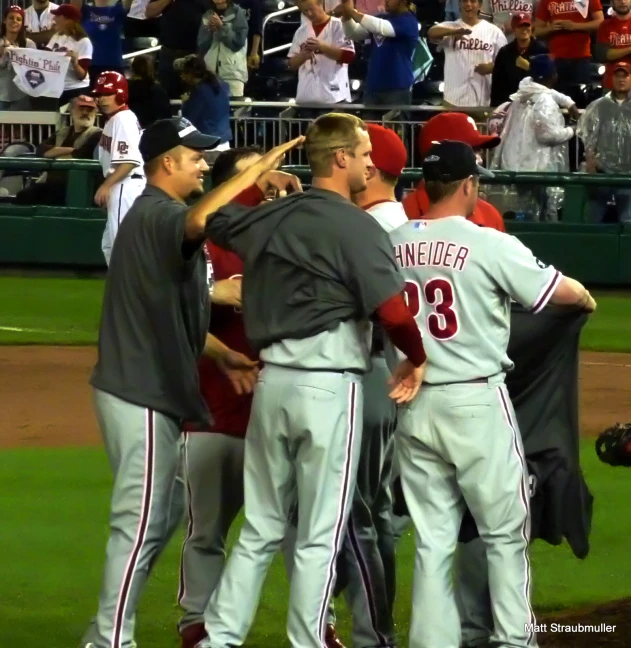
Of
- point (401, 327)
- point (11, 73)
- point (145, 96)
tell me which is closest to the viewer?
point (401, 327)

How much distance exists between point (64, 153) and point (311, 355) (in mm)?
11397

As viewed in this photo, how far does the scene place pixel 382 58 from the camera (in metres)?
15.2

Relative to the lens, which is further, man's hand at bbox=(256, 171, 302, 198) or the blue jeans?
the blue jeans

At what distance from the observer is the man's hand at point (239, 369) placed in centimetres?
479

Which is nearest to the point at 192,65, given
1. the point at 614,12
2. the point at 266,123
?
the point at 266,123

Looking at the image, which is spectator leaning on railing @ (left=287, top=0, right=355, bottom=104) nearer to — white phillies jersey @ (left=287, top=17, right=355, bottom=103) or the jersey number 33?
white phillies jersey @ (left=287, top=17, right=355, bottom=103)

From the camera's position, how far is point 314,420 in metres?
4.32

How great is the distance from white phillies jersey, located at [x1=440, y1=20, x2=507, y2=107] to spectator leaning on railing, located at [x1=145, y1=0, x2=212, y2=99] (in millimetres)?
3209

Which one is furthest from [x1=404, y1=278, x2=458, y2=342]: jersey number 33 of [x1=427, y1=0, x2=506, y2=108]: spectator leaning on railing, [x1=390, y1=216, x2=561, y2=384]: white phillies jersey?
[x1=427, y1=0, x2=506, y2=108]: spectator leaning on railing

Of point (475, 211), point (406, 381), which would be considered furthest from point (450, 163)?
point (406, 381)

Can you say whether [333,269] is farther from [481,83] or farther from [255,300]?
[481,83]

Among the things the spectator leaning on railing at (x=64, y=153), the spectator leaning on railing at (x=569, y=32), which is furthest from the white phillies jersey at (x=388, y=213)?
the spectator leaning on railing at (x=569, y=32)

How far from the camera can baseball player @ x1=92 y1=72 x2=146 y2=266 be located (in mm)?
12102

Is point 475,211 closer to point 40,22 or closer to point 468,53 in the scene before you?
point 468,53
